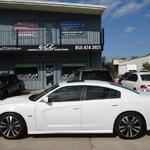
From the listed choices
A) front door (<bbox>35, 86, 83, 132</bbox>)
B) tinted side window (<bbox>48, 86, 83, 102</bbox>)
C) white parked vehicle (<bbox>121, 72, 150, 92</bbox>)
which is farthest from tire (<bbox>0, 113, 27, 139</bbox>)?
white parked vehicle (<bbox>121, 72, 150, 92</bbox>)

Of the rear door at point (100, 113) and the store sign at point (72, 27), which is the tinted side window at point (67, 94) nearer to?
the rear door at point (100, 113)

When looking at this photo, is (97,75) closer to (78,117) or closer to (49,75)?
(78,117)

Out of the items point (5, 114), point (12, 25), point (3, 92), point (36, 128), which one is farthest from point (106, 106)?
point (12, 25)

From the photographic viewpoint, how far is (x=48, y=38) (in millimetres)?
25734

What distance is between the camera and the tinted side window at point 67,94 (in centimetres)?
848

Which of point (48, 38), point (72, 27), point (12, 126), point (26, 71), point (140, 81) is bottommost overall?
point (12, 126)

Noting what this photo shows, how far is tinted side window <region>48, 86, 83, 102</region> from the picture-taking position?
848 centimetres

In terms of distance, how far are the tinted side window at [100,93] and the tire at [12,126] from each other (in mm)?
1757

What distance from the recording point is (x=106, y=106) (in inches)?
328

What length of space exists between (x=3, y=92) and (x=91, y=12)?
10.9m
